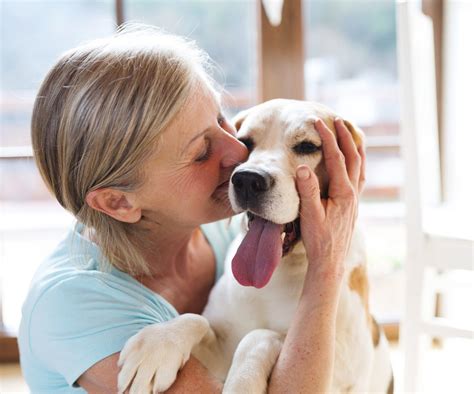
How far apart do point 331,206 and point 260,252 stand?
0.15 metres

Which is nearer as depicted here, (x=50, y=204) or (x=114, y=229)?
(x=114, y=229)

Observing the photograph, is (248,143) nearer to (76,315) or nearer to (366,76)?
(76,315)

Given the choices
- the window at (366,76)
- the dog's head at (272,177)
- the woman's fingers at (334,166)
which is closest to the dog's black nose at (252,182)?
the dog's head at (272,177)

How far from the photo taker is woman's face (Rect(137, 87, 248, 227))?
115cm

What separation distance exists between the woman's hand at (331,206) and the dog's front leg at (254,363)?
5.9 inches

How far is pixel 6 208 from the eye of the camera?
3.26 meters

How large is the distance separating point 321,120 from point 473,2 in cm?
142

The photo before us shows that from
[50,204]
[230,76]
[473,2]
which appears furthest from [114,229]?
[50,204]

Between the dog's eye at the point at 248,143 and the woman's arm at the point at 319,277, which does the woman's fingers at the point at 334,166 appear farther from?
the dog's eye at the point at 248,143

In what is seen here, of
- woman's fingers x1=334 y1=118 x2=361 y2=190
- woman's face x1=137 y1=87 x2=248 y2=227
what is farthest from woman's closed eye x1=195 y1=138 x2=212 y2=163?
woman's fingers x1=334 y1=118 x2=361 y2=190

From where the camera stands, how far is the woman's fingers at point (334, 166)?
1138 millimetres

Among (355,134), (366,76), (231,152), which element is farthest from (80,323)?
(366,76)

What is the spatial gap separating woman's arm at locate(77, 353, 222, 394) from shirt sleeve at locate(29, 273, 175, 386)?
0.5 inches

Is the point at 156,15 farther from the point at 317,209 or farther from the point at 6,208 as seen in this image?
the point at 317,209
